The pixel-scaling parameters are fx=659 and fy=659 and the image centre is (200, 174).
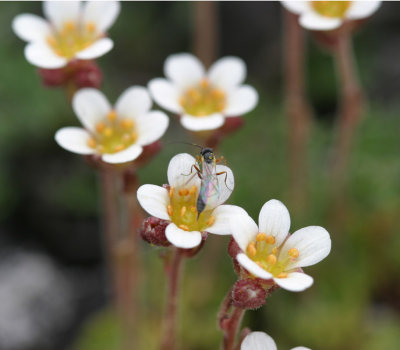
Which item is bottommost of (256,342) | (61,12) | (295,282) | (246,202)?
(246,202)

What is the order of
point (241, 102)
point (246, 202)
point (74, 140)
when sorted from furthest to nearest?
point (246, 202)
point (241, 102)
point (74, 140)

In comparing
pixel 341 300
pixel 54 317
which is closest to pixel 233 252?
pixel 341 300

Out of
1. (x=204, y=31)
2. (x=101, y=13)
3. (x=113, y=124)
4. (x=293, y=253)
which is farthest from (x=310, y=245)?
(x=204, y=31)

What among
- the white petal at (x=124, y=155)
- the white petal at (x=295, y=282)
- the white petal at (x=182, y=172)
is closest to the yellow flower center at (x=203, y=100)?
the white petal at (x=124, y=155)

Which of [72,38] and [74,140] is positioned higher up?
[72,38]

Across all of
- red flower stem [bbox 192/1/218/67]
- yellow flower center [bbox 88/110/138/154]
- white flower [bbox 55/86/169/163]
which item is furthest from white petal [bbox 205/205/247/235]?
red flower stem [bbox 192/1/218/67]

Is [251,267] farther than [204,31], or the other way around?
[204,31]

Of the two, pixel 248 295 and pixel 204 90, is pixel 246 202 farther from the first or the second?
pixel 248 295
